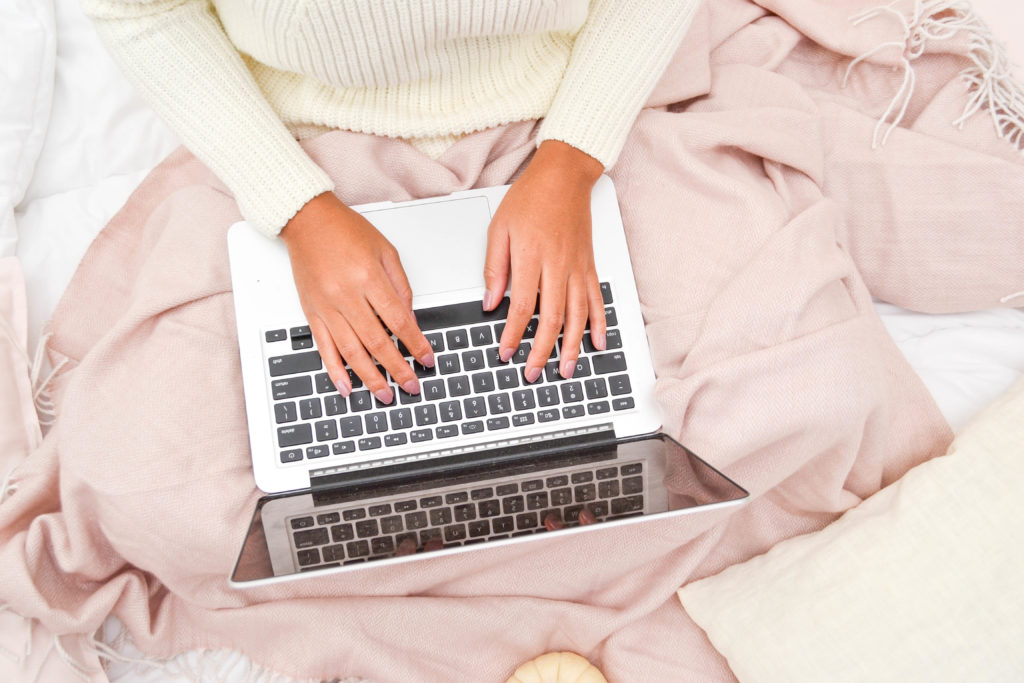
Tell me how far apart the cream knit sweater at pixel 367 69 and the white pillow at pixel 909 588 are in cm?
44

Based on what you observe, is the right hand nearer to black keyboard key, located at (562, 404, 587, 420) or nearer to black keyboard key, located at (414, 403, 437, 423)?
black keyboard key, located at (414, 403, 437, 423)

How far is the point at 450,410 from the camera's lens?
2.43ft

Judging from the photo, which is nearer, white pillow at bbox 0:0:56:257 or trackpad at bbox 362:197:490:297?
trackpad at bbox 362:197:490:297

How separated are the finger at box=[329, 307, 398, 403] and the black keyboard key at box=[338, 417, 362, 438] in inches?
1.1

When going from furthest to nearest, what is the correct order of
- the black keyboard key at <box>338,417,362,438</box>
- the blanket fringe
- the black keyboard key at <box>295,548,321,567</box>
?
the blanket fringe < the black keyboard key at <box>338,417,362,438</box> < the black keyboard key at <box>295,548,321,567</box>

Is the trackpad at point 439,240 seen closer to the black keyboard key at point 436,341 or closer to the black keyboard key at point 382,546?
the black keyboard key at point 436,341

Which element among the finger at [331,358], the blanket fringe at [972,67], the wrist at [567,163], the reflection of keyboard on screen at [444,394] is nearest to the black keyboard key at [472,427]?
the reflection of keyboard on screen at [444,394]

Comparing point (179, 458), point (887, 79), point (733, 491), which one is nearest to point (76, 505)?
Result: point (179, 458)

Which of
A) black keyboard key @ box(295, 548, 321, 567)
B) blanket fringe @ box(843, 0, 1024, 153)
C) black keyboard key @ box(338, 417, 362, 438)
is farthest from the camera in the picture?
blanket fringe @ box(843, 0, 1024, 153)

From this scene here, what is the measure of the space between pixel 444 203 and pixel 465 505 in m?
0.30

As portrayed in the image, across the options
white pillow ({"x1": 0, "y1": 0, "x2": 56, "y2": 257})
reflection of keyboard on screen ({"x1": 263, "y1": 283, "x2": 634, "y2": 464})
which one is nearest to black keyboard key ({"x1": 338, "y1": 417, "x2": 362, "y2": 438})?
reflection of keyboard on screen ({"x1": 263, "y1": 283, "x2": 634, "y2": 464})

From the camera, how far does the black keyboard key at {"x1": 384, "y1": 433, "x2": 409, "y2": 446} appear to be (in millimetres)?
729

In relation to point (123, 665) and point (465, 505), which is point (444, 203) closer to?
point (465, 505)

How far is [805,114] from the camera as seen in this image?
92 centimetres
